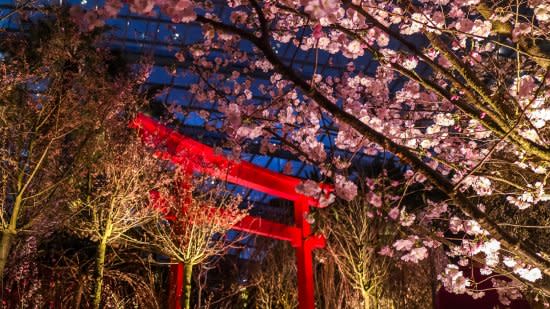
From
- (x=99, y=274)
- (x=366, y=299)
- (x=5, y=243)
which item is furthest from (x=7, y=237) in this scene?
A: (x=366, y=299)

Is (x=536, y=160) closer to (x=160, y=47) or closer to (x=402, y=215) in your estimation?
(x=402, y=215)

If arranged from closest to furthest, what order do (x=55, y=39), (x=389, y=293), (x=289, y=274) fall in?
(x=55, y=39)
(x=389, y=293)
(x=289, y=274)

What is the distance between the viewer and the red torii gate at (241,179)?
8148 millimetres

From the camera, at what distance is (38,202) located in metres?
6.57

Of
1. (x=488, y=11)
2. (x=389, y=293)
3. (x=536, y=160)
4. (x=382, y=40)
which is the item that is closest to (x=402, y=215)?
(x=536, y=160)

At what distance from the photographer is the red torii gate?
8.15 metres

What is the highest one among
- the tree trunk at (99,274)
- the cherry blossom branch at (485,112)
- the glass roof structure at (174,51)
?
the glass roof structure at (174,51)

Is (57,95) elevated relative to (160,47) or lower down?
lower down

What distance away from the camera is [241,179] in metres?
8.57

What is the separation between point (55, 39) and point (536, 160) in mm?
7128

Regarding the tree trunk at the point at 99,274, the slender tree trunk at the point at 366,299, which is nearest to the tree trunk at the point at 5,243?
the tree trunk at the point at 99,274

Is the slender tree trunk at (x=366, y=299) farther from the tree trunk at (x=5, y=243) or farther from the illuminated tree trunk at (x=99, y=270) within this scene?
the tree trunk at (x=5, y=243)

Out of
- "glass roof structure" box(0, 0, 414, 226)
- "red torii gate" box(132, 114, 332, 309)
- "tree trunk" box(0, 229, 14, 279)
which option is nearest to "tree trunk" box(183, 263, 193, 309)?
"red torii gate" box(132, 114, 332, 309)

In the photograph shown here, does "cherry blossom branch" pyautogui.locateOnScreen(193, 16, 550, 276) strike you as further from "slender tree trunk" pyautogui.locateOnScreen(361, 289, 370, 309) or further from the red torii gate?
"slender tree trunk" pyautogui.locateOnScreen(361, 289, 370, 309)
